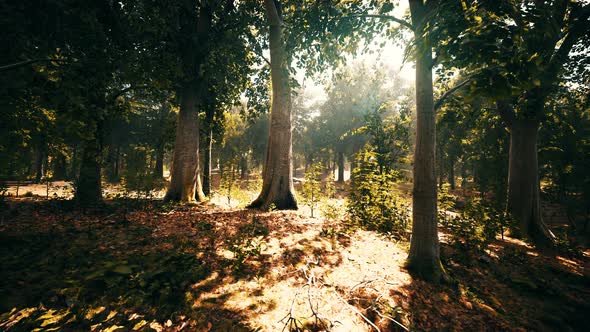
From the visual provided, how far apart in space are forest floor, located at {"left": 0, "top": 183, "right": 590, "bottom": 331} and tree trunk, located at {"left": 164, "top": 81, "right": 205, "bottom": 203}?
3.06 metres

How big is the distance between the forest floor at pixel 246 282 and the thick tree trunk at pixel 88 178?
1068 millimetres

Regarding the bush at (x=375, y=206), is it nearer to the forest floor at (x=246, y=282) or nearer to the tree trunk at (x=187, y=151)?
the forest floor at (x=246, y=282)

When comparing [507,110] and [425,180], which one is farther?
[507,110]

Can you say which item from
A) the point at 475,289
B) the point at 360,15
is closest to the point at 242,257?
the point at 475,289

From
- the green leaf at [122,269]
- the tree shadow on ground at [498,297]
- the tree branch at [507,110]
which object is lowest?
the tree shadow on ground at [498,297]

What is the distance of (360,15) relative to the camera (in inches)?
211

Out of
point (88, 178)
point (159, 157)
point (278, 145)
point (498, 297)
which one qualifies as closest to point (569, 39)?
point (498, 297)

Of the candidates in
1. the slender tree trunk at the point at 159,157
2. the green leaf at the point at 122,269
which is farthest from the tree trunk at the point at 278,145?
the green leaf at the point at 122,269

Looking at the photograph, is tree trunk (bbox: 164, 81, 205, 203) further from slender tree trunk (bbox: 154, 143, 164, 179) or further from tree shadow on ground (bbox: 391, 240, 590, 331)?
tree shadow on ground (bbox: 391, 240, 590, 331)

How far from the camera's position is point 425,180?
4.49m

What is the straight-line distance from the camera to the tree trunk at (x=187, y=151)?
955 centimetres

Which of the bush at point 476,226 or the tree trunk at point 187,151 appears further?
the tree trunk at point 187,151

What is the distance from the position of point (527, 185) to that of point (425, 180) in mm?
7879

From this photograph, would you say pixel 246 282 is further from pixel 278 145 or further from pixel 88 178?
pixel 88 178
